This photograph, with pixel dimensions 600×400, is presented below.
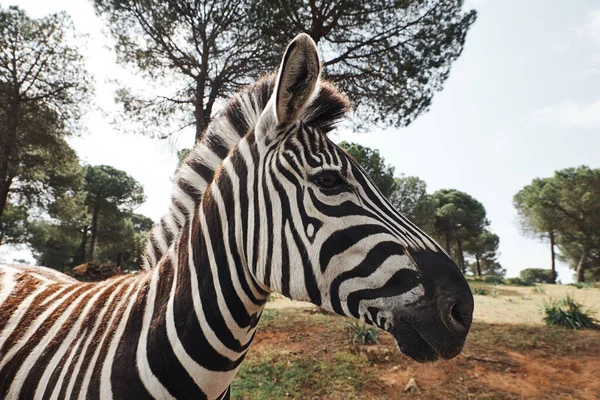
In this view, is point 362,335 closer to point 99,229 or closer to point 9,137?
point 9,137

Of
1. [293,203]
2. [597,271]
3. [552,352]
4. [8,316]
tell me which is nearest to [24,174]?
[8,316]

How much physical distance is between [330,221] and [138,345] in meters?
1.11

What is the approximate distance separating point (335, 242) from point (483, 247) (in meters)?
51.3

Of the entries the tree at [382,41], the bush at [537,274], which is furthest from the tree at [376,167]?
the bush at [537,274]

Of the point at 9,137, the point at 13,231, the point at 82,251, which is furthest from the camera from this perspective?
the point at 82,251

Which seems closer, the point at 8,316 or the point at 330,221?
the point at 330,221

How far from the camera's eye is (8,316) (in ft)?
5.77

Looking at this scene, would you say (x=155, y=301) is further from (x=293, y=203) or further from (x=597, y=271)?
(x=597, y=271)

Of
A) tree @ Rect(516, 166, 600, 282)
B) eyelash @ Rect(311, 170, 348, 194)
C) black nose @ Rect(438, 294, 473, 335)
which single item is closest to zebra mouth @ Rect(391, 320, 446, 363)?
black nose @ Rect(438, 294, 473, 335)

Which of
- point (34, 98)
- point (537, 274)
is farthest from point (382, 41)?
point (537, 274)

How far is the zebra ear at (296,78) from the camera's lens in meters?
1.45

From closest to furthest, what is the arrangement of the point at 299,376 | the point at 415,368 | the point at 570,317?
the point at 299,376 < the point at 415,368 < the point at 570,317

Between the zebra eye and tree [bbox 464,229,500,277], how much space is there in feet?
151

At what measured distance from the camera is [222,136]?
6.64 feet
